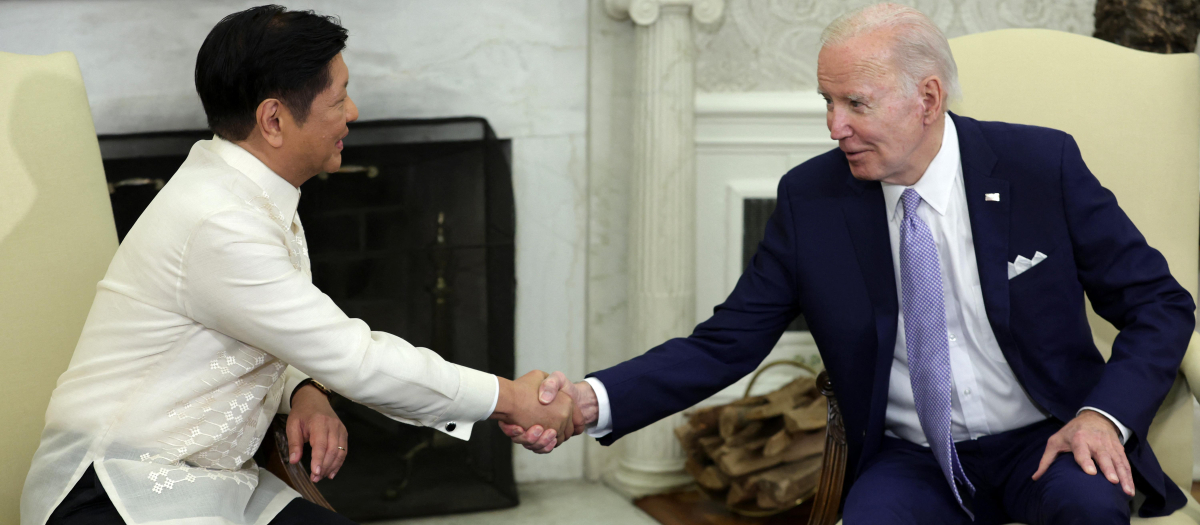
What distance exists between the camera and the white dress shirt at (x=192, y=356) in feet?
4.15

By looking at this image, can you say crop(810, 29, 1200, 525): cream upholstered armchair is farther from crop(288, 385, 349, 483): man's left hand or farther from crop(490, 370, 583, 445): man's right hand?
crop(288, 385, 349, 483): man's left hand

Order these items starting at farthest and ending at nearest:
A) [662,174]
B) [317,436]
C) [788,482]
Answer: [662,174] → [788,482] → [317,436]

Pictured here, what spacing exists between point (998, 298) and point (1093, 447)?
0.28 metres

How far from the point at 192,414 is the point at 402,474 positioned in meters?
1.65

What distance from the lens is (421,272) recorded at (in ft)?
9.32

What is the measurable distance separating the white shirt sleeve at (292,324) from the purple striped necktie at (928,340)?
734 mm

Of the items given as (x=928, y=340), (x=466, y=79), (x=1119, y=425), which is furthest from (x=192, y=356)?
(x=466, y=79)

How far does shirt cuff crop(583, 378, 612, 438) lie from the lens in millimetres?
1659

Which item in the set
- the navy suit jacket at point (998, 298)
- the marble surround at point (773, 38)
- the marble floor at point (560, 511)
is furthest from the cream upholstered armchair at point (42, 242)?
the marble surround at point (773, 38)

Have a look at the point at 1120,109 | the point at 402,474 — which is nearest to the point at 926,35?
the point at 1120,109

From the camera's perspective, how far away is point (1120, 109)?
187 centimetres

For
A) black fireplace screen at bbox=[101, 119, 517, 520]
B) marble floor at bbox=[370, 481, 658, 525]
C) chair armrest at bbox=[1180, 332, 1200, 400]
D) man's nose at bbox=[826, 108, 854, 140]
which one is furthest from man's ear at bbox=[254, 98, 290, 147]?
marble floor at bbox=[370, 481, 658, 525]

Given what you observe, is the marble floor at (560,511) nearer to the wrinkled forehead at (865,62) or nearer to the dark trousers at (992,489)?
the dark trousers at (992,489)

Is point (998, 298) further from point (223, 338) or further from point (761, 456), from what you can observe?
point (761, 456)
